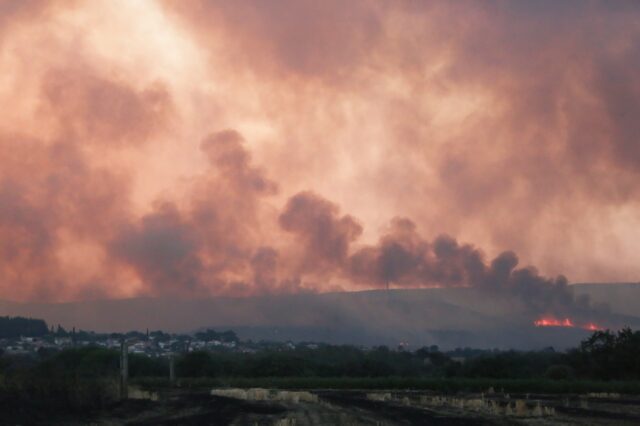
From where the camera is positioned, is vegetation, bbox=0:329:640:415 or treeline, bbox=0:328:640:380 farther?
treeline, bbox=0:328:640:380

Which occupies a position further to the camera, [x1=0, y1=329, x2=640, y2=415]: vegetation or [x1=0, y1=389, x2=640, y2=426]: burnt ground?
[x1=0, y1=329, x2=640, y2=415]: vegetation

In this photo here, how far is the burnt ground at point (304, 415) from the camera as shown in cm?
3142

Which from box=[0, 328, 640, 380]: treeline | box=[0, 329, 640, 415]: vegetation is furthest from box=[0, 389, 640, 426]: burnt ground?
box=[0, 328, 640, 380]: treeline

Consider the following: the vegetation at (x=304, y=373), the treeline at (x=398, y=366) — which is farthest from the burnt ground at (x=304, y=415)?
the treeline at (x=398, y=366)

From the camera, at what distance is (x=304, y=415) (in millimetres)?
34969

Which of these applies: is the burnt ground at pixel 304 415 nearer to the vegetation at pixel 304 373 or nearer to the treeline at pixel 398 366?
the vegetation at pixel 304 373

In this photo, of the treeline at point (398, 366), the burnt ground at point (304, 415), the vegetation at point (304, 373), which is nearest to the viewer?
the burnt ground at point (304, 415)

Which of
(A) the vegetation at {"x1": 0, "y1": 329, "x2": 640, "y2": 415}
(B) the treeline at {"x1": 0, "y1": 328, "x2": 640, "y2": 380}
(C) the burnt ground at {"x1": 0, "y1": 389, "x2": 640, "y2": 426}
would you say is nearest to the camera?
(C) the burnt ground at {"x1": 0, "y1": 389, "x2": 640, "y2": 426}

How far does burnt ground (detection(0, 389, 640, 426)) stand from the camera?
31.4 meters

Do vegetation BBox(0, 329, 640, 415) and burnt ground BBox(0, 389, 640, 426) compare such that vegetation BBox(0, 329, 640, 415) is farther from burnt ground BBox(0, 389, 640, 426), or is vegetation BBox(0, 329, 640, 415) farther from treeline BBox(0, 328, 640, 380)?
burnt ground BBox(0, 389, 640, 426)

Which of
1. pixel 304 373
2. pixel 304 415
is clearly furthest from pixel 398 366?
pixel 304 415

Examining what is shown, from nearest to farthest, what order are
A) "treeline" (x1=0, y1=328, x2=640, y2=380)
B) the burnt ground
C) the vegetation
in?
the burnt ground
the vegetation
"treeline" (x1=0, y1=328, x2=640, y2=380)

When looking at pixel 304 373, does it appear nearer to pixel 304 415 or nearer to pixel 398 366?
pixel 398 366

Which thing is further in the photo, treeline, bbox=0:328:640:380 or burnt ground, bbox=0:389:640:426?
treeline, bbox=0:328:640:380
